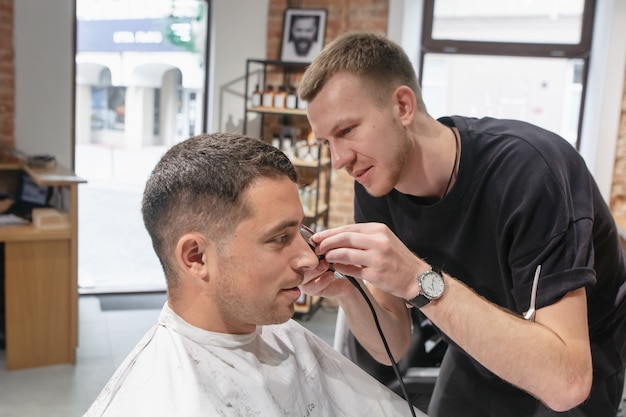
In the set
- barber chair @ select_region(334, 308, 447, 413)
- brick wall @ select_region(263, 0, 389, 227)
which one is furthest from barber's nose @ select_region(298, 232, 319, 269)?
brick wall @ select_region(263, 0, 389, 227)

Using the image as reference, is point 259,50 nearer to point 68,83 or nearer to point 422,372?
point 68,83

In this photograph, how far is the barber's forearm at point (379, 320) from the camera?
→ 1.48 m

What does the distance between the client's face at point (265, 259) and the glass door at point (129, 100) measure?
12.0ft

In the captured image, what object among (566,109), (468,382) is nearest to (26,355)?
(468,382)

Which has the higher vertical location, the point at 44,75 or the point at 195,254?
the point at 44,75

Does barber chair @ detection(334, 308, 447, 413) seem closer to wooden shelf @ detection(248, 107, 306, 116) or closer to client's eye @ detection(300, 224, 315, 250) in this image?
client's eye @ detection(300, 224, 315, 250)

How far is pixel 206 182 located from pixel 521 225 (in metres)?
0.64

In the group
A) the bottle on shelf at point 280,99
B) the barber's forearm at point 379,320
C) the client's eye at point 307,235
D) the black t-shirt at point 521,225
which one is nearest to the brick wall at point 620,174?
the bottle on shelf at point 280,99

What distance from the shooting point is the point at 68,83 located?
4199mm

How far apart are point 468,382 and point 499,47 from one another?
3.32m

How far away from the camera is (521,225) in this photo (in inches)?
49.1

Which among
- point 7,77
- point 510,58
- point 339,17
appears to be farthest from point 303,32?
point 7,77

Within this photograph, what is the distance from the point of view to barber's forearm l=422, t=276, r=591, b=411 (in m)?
1.14

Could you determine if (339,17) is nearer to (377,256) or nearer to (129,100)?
(129,100)
